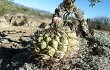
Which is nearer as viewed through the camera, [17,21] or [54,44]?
[54,44]

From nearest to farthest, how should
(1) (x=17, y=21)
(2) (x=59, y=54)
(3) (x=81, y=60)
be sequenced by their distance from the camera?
(2) (x=59, y=54)
(3) (x=81, y=60)
(1) (x=17, y=21)

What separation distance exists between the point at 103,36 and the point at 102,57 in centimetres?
91

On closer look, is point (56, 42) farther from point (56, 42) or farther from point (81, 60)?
point (81, 60)

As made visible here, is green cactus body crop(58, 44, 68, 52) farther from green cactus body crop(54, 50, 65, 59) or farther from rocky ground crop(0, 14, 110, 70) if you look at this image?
rocky ground crop(0, 14, 110, 70)

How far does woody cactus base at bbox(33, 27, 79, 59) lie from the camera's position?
547 centimetres

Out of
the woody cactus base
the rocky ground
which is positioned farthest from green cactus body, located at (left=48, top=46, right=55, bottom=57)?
the rocky ground

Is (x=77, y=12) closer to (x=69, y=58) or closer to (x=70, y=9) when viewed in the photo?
(x=70, y=9)

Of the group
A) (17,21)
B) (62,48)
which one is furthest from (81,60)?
(17,21)

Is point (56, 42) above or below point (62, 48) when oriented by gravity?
above

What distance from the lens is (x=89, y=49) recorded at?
6.16m

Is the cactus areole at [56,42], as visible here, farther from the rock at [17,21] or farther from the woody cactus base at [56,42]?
the rock at [17,21]

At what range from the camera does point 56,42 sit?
216 inches

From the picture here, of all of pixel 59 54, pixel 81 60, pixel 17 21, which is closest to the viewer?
pixel 59 54

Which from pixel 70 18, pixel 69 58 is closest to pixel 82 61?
pixel 69 58
